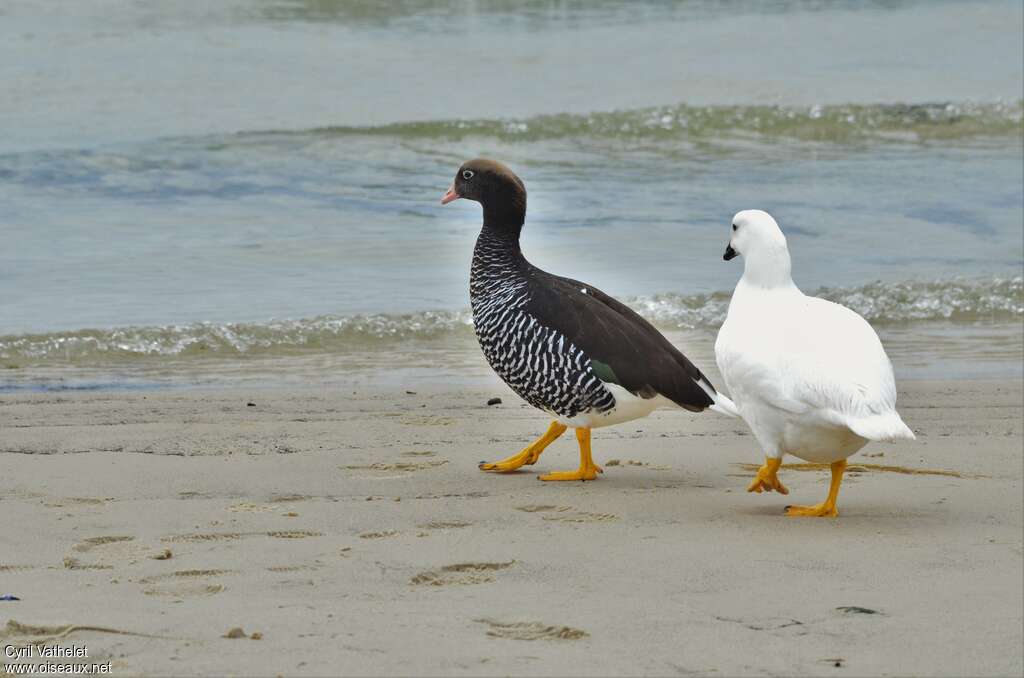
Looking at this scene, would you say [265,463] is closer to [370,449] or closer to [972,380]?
[370,449]

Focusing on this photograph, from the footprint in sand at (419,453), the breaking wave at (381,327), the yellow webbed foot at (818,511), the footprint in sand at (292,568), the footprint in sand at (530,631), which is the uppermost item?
the footprint in sand at (530,631)

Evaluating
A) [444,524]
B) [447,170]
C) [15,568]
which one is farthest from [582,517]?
[447,170]

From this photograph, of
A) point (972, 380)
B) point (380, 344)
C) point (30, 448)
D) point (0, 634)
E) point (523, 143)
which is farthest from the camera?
point (523, 143)

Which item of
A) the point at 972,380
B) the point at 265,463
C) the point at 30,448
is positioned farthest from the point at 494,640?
the point at 972,380

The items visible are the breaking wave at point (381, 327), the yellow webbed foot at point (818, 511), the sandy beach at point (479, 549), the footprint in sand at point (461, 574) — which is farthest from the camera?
the breaking wave at point (381, 327)

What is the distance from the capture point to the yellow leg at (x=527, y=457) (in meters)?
6.51

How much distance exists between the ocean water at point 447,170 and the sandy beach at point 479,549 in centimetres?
200

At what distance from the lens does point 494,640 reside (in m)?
4.10

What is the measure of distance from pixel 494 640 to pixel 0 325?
6803mm

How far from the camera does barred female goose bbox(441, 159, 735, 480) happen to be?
20.7ft

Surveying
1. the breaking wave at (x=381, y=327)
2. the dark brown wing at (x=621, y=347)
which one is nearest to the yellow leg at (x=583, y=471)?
the dark brown wing at (x=621, y=347)

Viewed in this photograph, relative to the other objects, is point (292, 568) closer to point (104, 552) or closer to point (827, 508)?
point (104, 552)

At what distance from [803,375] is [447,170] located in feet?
39.3

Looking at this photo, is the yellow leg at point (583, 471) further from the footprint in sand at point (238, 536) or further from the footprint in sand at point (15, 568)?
the footprint in sand at point (15, 568)
